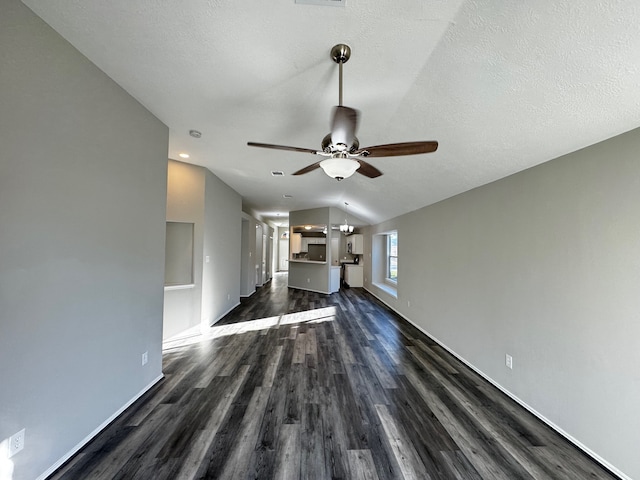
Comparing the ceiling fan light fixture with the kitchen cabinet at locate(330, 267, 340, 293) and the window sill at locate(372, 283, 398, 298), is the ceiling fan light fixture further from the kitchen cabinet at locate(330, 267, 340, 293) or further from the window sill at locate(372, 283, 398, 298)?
the kitchen cabinet at locate(330, 267, 340, 293)

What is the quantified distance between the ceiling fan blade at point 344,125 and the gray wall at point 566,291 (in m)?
1.83

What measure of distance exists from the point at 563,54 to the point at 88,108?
3.00 m

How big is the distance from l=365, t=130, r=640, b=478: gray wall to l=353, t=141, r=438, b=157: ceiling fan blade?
128cm

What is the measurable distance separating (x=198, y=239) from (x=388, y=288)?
16.6 feet

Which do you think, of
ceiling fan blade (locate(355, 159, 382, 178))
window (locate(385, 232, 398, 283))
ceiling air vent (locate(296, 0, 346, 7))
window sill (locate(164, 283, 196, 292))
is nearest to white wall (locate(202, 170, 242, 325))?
window sill (locate(164, 283, 196, 292))

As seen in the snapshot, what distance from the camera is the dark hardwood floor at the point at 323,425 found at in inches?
62.6

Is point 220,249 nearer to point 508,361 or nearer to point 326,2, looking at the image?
point 326,2

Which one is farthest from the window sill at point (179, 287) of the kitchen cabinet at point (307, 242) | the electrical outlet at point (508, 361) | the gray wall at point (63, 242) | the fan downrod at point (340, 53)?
the kitchen cabinet at point (307, 242)

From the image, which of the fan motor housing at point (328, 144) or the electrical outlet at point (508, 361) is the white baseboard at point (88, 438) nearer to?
the fan motor housing at point (328, 144)

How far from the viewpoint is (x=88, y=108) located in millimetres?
1713

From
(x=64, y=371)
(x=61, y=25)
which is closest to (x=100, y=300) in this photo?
(x=64, y=371)

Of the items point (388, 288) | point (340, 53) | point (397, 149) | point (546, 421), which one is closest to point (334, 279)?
point (388, 288)

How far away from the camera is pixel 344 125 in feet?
4.88

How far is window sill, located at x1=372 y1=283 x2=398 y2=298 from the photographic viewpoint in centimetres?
593
